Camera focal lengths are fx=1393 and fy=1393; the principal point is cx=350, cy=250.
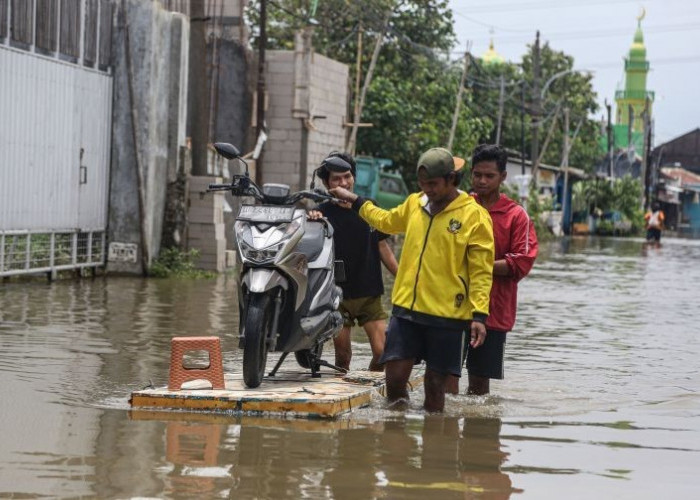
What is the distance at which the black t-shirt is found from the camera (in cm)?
898

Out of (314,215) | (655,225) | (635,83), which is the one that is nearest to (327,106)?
(655,225)

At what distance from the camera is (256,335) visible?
769 cm

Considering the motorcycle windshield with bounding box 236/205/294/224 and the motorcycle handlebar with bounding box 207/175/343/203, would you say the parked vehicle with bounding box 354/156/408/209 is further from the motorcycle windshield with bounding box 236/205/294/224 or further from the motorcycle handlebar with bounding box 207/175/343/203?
the motorcycle windshield with bounding box 236/205/294/224

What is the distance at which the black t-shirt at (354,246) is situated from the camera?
8.98 metres

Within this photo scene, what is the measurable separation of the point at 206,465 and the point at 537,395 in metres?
3.65

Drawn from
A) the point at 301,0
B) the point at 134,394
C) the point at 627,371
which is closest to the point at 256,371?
the point at 134,394

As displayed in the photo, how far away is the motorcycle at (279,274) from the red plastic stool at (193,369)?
174mm

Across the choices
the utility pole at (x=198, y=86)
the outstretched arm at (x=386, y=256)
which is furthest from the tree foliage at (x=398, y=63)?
the outstretched arm at (x=386, y=256)

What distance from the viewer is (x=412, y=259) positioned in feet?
24.9

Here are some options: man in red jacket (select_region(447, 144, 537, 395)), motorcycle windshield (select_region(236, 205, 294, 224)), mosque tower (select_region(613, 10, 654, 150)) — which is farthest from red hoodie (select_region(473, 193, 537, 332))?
mosque tower (select_region(613, 10, 654, 150))

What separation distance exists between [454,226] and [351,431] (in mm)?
1228

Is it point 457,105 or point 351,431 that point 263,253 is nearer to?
point 351,431

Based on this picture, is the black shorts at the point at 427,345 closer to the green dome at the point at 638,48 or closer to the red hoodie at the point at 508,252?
the red hoodie at the point at 508,252

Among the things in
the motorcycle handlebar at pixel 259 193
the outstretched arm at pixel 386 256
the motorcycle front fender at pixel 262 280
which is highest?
the motorcycle handlebar at pixel 259 193
